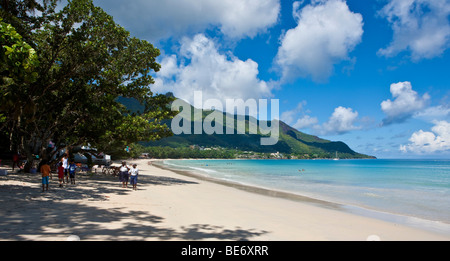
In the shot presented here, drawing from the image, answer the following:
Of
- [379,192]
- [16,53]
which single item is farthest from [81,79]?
[379,192]

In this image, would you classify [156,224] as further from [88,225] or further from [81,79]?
[81,79]

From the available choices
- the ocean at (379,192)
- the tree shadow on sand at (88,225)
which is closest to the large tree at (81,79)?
the tree shadow on sand at (88,225)

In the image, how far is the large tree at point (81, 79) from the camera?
13.9 metres

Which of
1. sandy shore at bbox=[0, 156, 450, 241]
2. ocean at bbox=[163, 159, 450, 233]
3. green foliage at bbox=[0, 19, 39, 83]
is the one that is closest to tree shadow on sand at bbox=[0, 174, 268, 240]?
sandy shore at bbox=[0, 156, 450, 241]

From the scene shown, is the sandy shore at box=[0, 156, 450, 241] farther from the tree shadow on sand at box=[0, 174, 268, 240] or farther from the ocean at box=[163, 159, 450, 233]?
the ocean at box=[163, 159, 450, 233]

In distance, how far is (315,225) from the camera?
9.55 metres

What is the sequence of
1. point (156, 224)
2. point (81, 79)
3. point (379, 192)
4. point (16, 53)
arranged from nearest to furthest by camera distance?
point (16, 53), point (156, 224), point (81, 79), point (379, 192)

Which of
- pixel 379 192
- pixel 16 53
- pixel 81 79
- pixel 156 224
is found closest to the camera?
pixel 16 53

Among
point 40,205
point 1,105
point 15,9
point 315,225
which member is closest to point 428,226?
point 315,225

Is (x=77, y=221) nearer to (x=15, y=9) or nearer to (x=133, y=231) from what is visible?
(x=133, y=231)

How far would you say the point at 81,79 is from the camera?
53.6 feet

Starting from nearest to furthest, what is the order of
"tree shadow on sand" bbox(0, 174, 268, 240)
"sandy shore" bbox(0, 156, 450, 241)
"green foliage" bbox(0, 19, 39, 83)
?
1. "green foliage" bbox(0, 19, 39, 83)
2. "tree shadow on sand" bbox(0, 174, 268, 240)
3. "sandy shore" bbox(0, 156, 450, 241)

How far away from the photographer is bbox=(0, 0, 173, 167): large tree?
1391 centimetres
